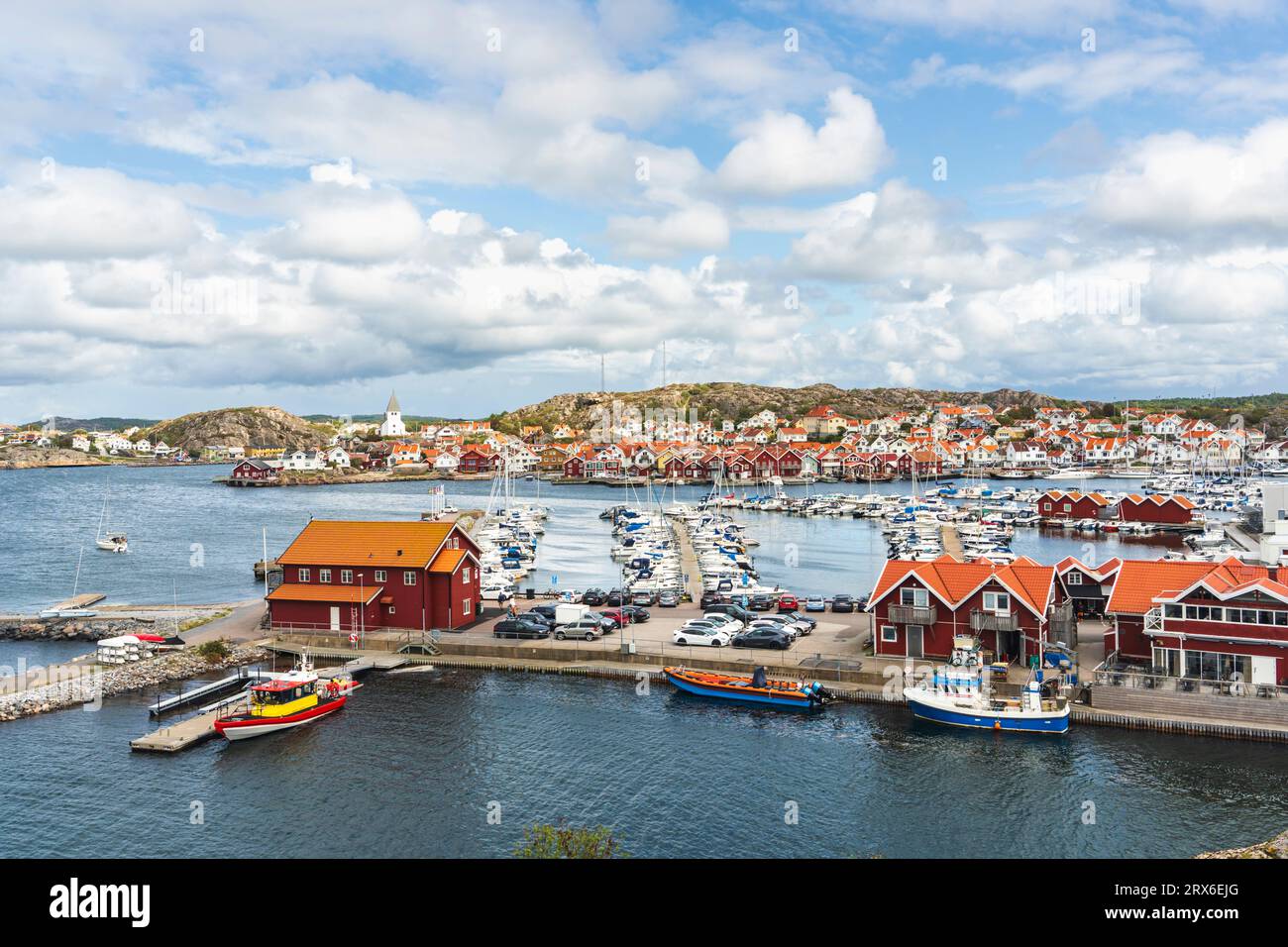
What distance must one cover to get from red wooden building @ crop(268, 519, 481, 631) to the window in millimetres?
16127

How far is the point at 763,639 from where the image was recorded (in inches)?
1296

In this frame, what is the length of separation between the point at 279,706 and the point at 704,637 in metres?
14.1

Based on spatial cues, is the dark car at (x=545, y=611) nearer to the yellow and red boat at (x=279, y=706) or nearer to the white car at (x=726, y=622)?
the white car at (x=726, y=622)

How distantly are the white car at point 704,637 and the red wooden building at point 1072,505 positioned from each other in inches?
2458

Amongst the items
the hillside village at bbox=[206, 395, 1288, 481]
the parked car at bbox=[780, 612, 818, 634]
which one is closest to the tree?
the parked car at bbox=[780, 612, 818, 634]

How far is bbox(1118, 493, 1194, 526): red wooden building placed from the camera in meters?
78.3

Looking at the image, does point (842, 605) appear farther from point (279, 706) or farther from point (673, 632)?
point (279, 706)

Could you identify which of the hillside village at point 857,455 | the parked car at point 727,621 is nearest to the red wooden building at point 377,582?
the parked car at point 727,621

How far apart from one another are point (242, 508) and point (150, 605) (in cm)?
6438

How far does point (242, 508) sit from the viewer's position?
350 feet

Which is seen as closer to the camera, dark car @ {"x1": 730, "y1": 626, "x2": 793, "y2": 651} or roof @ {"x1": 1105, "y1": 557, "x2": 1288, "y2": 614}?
roof @ {"x1": 1105, "y1": 557, "x2": 1288, "y2": 614}

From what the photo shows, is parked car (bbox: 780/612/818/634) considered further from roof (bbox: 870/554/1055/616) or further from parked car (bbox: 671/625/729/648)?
roof (bbox: 870/554/1055/616)
